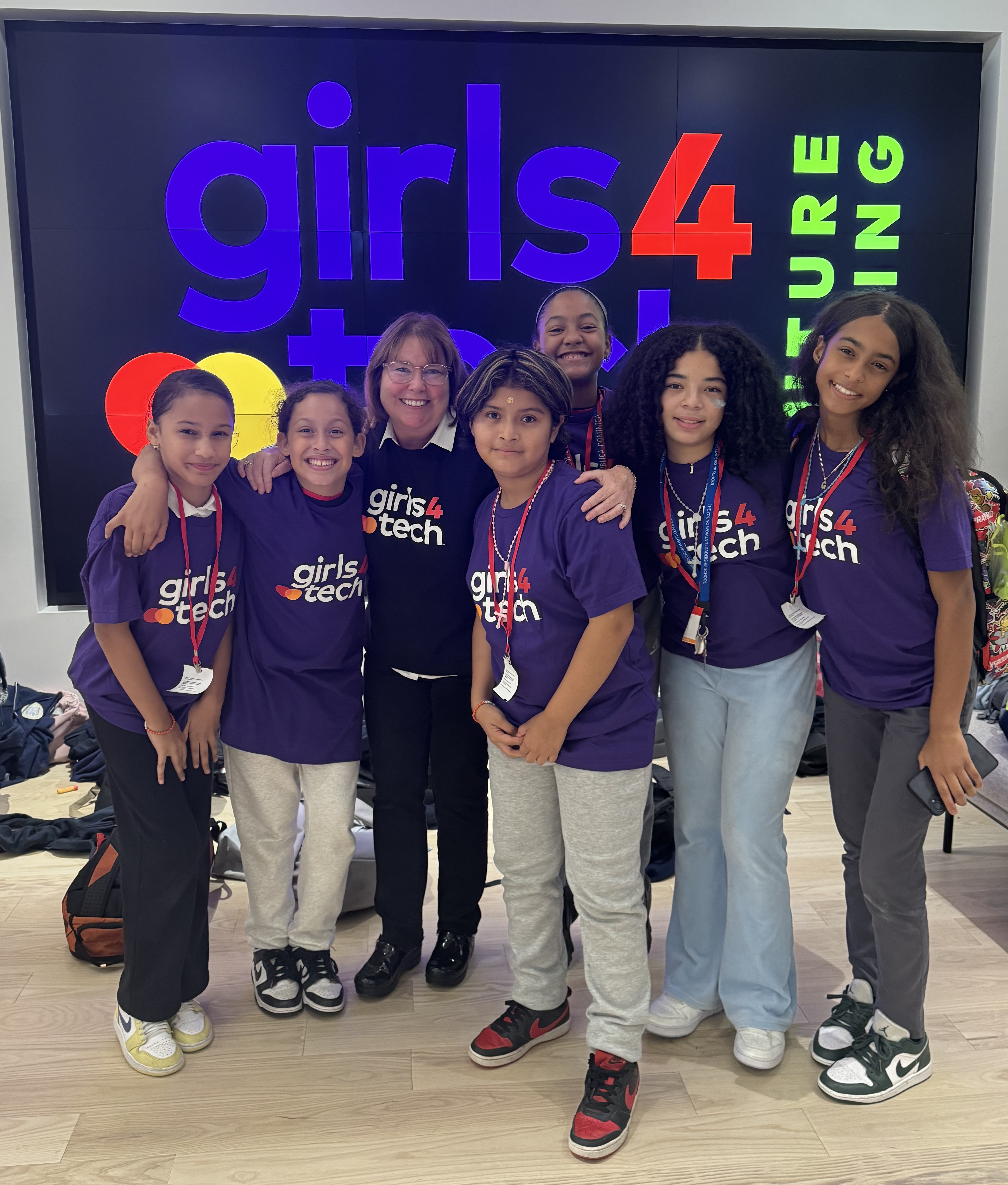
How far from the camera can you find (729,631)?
190 centimetres

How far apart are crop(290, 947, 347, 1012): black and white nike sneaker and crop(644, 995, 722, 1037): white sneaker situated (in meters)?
0.74

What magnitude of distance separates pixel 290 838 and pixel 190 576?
0.69 metres

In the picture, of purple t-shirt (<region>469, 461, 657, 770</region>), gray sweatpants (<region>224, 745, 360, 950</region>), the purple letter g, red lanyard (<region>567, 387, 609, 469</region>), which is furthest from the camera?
the purple letter g

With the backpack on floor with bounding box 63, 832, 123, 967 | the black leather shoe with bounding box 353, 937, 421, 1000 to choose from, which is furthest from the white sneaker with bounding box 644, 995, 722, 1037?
the backpack on floor with bounding box 63, 832, 123, 967

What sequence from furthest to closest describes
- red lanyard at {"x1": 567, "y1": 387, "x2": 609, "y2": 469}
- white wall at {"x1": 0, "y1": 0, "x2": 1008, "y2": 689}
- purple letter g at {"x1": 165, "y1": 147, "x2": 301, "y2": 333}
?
purple letter g at {"x1": 165, "y1": 147, "x2": 301, "y2": 333} < white wall at {"x1": 0, "y1": 0, "x2": 1008, "y2": 689} < red lanyard at {"x1": 567, "y1": 387, "x2": 609, "y2": 469}

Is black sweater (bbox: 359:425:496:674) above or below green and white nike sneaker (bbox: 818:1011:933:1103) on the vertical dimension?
above

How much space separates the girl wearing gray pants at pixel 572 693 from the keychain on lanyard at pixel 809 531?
1.05 ft

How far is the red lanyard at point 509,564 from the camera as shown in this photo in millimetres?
1792

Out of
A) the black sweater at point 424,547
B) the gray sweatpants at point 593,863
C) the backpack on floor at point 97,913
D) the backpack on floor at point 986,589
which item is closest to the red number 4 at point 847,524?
the backpack on floor at point 986,589

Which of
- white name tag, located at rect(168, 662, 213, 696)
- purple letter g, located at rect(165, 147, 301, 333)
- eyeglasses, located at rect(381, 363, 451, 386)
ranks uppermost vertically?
purple letter g, located at rect(165, 147, 301, 333)

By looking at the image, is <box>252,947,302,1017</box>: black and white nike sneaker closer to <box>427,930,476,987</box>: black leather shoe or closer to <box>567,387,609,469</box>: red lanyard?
<box>427,930,476,987</box>: black leather shoe

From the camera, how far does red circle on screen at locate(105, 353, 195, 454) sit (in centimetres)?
434

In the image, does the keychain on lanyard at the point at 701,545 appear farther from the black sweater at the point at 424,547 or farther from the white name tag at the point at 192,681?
the white name tag at the point at 192,681

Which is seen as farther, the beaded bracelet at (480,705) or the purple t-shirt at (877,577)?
the beaded bracelet at (480,705)
